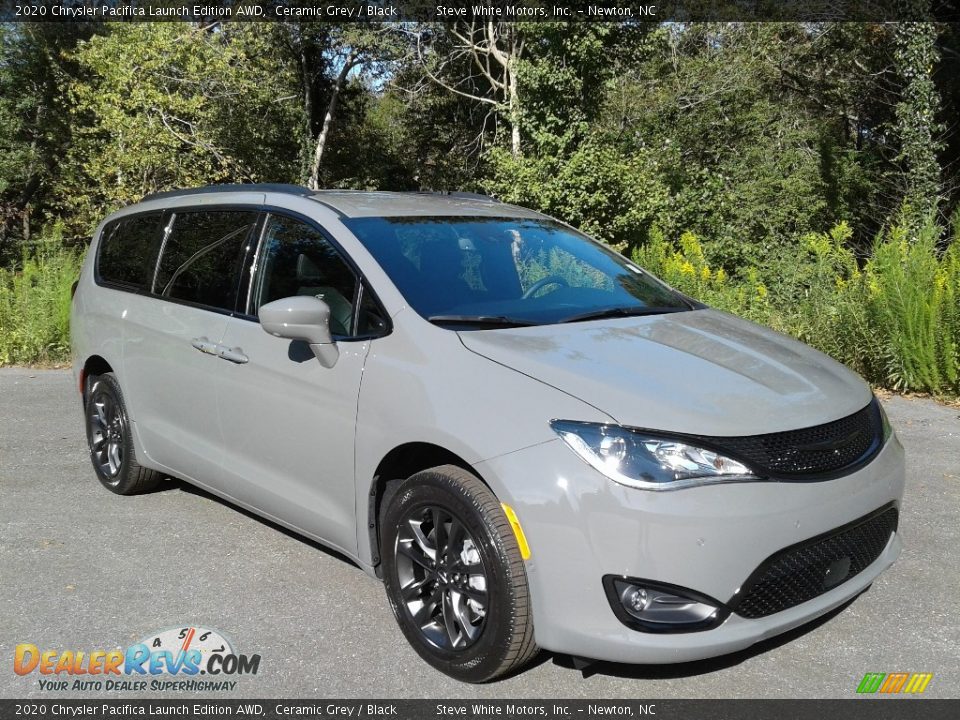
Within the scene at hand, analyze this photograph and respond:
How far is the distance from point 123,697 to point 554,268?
2.58 metres

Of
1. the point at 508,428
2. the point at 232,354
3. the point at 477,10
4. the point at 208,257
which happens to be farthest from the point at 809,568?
the point at 477,10

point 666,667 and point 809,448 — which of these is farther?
→ point 666,667

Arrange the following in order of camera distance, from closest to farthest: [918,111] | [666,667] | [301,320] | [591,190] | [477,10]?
[666,667] → [301,320] → [591,190] → [918,111] → [477,10]

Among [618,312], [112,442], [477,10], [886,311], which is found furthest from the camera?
[477,10]

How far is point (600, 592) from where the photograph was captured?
9.59ft

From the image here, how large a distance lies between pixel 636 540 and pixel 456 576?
76 cm

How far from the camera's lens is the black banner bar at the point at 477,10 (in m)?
18.9

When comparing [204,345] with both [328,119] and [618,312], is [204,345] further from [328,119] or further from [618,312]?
[328,119]

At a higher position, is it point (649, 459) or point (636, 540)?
point (649, 459)

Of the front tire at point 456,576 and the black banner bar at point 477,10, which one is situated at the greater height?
the black banner bar at point 477,10

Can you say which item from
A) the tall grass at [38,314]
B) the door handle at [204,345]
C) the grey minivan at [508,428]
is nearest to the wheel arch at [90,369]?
the grey minivan at [508,428]

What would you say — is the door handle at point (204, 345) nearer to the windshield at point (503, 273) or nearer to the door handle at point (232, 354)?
the door handle at point (232, 354)

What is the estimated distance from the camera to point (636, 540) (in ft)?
9.39

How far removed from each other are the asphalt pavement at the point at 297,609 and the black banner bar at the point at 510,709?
0.05 meters
